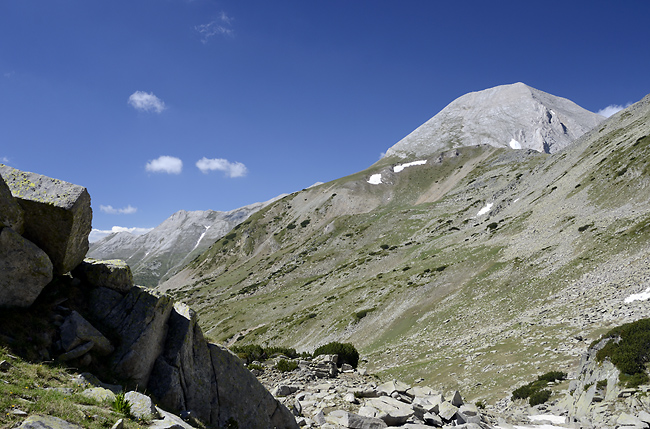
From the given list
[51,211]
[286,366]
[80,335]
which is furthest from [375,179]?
[80,335]

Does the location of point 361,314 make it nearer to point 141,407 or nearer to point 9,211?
point 141,407

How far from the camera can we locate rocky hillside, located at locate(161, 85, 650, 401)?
102 ft

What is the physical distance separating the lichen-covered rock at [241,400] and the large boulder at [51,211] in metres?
6.14

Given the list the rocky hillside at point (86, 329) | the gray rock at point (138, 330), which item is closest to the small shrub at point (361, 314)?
the rocky hillside at point (86, 329)

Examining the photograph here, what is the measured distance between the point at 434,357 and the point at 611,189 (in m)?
45.7

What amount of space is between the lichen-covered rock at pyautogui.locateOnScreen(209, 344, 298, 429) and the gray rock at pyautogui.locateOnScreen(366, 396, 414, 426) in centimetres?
395

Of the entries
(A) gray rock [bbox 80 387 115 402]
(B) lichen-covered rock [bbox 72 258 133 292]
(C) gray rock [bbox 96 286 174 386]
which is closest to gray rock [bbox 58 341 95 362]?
(C) gray rock [bbox 96 286 174 386]

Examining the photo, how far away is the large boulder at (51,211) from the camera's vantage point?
34.9ft

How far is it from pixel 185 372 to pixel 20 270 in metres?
5.95

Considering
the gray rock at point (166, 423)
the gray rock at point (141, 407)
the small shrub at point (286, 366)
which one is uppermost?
the gray rock at point (141, 407)

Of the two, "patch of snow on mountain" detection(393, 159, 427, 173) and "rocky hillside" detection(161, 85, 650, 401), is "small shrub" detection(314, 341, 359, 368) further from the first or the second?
"patch of snow on mountain" detection(393, 159, 427, 173)

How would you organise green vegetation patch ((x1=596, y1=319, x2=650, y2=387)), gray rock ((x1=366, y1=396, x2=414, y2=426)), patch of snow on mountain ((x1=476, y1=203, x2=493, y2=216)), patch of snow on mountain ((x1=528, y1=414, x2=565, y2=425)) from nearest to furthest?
gray rock ((x1=366, y1=396, x2=414, y2=426)), green vegetation patch ((x1=596, y1=319, x2=650, y2=387)), patch of snow on mountain ((x1=528, y1=414, x2=565, y2=425)), patch of snow on mountain ((x1=476, y1=203, x2=493, y2=216))

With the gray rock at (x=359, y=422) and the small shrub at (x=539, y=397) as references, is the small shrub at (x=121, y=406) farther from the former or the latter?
the small shrub at (x=539, y=397)

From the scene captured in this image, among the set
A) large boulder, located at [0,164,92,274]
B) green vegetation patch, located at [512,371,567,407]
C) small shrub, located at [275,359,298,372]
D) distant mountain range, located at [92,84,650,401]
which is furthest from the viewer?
distant mountain range, located at [92,84,650,401]
